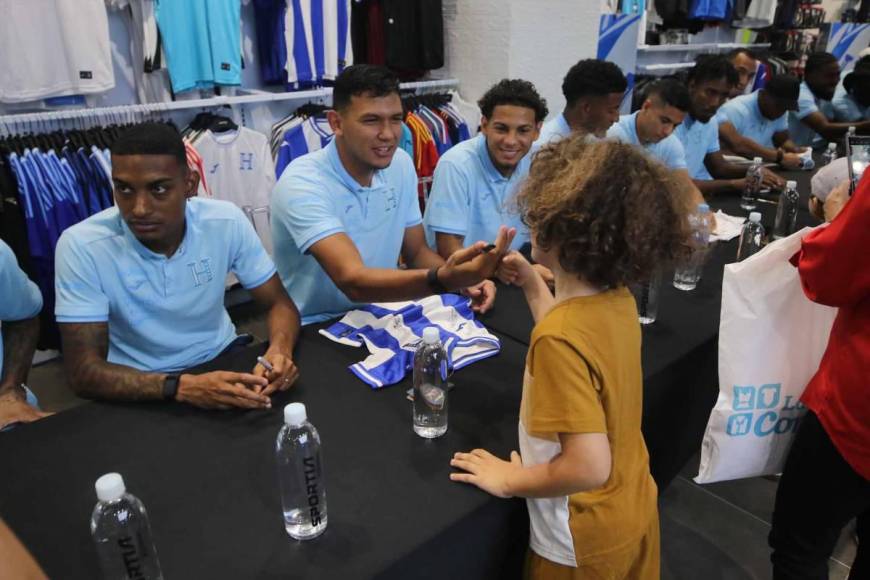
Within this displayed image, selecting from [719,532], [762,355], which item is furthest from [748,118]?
[762,355]

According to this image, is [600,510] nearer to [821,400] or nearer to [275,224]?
[821,400]

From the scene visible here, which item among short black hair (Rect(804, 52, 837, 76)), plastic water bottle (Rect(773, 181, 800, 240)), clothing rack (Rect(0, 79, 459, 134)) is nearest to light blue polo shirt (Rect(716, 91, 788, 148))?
short black hair (Rect(804, 52, 837, 76))

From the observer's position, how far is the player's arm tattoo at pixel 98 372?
4.47ft

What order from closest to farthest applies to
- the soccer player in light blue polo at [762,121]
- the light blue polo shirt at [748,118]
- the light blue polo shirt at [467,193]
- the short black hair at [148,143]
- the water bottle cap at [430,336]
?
the water bottle cap at [430,336], the short black hair at [148,143], the light blue polo shirt at [467,193], the soccer player in light blue polo at [762,121], the light blue polo shirt at [748,118]

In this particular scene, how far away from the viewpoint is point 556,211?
0.97m

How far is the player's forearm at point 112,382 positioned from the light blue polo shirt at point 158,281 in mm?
163

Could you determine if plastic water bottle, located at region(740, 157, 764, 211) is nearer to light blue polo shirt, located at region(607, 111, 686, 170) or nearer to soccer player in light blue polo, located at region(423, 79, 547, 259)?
light blue polo shirt, located at region(607, 111, 686, 170)

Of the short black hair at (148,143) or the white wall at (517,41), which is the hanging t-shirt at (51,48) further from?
the white wall at (517,41)

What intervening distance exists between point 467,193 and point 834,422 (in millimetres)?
1543

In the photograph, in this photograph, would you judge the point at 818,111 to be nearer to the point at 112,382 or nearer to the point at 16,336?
the point at 112,382

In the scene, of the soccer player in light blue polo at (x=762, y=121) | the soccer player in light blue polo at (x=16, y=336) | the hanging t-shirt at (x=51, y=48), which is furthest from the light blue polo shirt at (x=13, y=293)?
the soccer player in light blue polo at (x=762, y=121)

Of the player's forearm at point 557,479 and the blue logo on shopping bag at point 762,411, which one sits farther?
the blue logo on shopping bag at point 762,411

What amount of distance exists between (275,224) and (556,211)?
4.24 ft

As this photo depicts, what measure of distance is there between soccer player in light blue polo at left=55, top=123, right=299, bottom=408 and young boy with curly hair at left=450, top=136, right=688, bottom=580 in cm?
67
